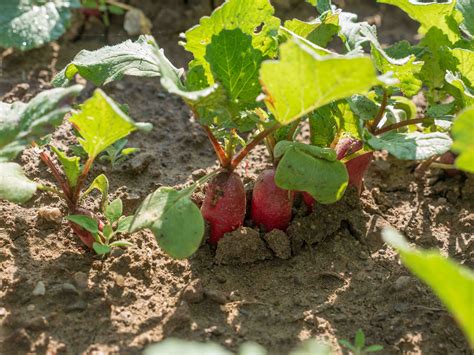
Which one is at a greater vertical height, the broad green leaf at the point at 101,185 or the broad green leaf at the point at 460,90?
the broad green leaf at the point at 460,90

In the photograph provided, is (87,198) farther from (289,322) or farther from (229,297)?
(289,322)

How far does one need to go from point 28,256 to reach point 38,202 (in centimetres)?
26

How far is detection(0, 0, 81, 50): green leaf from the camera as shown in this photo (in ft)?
6.10

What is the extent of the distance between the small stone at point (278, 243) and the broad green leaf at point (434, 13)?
2.83 ft

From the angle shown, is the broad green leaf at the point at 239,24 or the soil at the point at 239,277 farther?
the broad green leaf at the point at 239,24

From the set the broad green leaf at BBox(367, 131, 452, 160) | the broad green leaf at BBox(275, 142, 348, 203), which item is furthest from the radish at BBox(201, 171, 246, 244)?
the broad green leaf at BBox(367, 131, 452, 160)

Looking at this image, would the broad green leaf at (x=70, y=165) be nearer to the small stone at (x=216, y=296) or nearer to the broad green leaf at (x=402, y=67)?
the small stone at (x=216, y=296)

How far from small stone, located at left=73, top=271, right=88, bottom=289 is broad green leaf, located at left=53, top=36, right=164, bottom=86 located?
57 centimetres

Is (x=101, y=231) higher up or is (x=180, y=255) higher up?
(x=180, y=255)

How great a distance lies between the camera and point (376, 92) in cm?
214

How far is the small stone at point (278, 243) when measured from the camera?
2127 millimetres

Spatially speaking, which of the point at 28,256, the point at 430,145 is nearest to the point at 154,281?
the point at 28,256

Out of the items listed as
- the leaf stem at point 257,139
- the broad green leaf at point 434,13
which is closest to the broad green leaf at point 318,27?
the broad green leaf at point 434,13

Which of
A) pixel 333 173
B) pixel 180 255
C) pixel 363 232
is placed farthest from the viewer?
pixel 363 232
